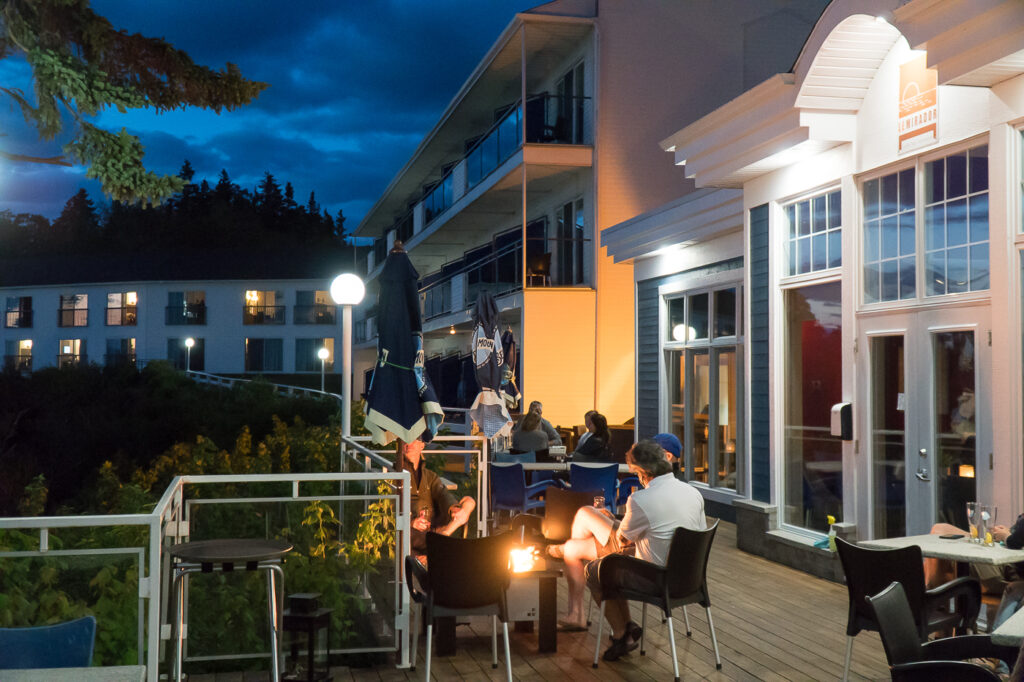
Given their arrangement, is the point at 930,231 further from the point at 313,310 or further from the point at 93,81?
the point at 313,310

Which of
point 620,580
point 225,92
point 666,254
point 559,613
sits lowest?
point 559,613

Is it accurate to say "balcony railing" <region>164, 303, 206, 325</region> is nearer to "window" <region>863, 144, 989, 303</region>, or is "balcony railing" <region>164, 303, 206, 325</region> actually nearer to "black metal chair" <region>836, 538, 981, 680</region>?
"window" <region>863, 144, 989, 303</region>

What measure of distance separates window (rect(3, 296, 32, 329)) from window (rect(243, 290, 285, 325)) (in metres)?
12.6

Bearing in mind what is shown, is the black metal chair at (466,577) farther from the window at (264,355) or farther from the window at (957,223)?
the window at (264,355)

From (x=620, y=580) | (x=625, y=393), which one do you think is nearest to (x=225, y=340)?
(x=625, y=393)

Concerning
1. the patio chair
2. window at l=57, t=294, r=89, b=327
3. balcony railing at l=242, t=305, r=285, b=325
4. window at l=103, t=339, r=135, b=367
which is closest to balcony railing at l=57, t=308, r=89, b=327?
window at l=57, t=294, r=89, b=327

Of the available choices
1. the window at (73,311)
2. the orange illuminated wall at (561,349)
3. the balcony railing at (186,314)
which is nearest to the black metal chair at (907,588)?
the orange illuminated wall at (561,349)

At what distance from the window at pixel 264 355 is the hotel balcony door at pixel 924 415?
4522 cm

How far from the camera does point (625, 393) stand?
18.7 metres

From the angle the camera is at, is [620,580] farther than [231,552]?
Yes

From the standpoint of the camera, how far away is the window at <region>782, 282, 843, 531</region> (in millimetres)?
9211

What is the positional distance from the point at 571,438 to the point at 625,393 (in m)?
1.51

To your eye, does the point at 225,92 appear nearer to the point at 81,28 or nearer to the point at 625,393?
the point at 81,28

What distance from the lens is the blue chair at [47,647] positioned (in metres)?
3.99
